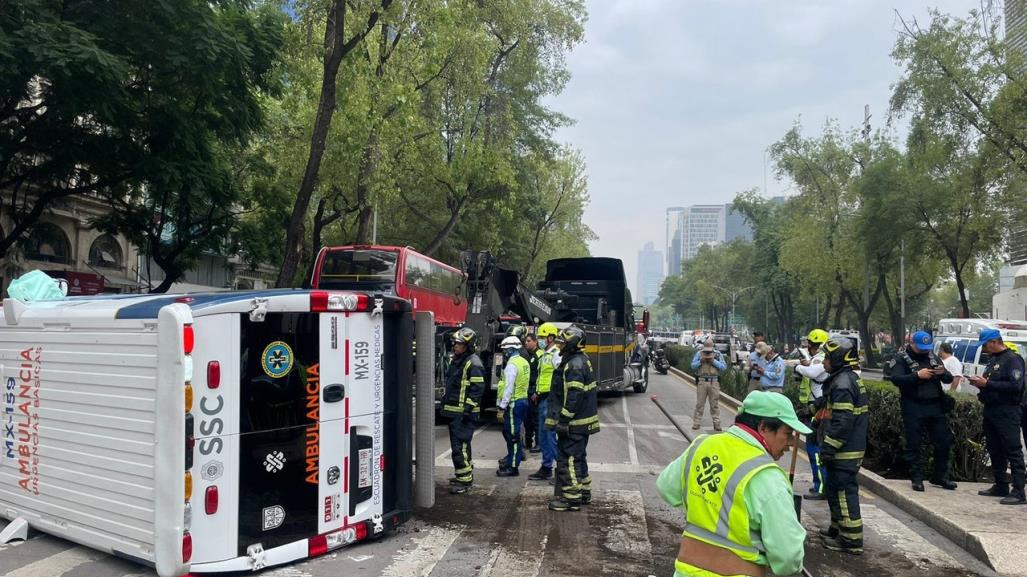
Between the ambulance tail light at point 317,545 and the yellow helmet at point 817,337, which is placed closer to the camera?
the ambulance tail light at point 317,545

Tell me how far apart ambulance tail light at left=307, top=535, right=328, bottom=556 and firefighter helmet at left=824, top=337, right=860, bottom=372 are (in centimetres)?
463

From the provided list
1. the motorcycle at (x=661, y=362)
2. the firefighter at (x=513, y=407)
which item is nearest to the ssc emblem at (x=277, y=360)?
the firefighter at (x=513, y=407)

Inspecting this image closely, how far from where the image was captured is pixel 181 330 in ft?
14.7

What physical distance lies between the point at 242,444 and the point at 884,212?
31480 mm

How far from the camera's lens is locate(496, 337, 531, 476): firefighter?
910 centimetres

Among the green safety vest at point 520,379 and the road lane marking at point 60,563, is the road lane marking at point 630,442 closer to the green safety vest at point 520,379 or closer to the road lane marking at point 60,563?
the green safety vest at point 520,379

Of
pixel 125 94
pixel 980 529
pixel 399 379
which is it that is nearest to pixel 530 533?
pixel 399 379

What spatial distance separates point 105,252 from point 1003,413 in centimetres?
2837

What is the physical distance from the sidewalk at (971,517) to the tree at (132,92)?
43.7ft

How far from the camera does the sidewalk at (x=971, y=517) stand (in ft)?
19.1

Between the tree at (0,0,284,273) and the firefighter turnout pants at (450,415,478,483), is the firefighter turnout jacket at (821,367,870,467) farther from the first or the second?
the tree at (0,0,284,273)

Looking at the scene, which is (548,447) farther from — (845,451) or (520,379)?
(845,451)

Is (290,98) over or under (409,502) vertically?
over

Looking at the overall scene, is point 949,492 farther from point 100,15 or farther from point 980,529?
point 100,15
